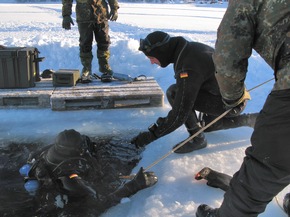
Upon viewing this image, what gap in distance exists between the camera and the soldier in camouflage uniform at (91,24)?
5016mm

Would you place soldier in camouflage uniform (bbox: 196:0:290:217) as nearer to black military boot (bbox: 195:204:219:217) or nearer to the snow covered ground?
black military boot (bbox: 195:204:219:217)

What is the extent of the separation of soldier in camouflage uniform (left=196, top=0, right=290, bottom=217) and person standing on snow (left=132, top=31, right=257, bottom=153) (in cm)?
99

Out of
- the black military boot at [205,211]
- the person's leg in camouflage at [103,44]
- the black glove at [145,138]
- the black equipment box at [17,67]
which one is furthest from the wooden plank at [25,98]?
the black military boot at [205,211]

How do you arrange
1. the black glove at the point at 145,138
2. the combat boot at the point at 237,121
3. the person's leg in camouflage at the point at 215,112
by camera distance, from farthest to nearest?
the combat boot at the point at 237,121
the person's leg in camouflage at the point at 215,112
the black glove at the point at 145,138

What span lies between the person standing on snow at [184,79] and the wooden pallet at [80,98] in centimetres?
136

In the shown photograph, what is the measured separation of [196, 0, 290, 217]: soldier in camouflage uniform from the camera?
152 centimetres

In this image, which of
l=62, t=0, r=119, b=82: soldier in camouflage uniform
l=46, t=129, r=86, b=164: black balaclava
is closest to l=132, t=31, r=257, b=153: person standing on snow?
l=46, t=129, r=86, b=164: black balaclava

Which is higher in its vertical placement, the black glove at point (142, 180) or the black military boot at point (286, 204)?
the black military boot at point (286, 204)

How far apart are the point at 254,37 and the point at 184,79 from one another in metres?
1.16

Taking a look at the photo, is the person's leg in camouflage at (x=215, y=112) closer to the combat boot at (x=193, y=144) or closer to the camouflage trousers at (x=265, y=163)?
the combat boot at (x=193, y=144)

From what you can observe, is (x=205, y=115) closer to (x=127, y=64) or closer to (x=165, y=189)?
(x=165, y=189)

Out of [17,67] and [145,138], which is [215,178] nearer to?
[145,138]

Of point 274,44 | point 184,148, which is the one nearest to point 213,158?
point 184,148

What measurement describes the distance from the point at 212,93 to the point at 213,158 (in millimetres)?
A: 604
